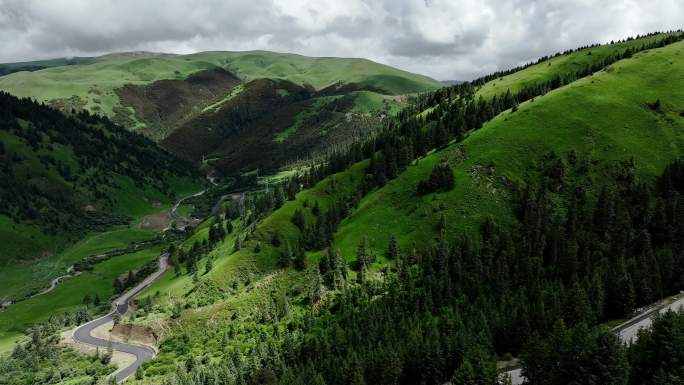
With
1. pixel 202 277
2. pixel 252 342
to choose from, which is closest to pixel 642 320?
pixel 252 342

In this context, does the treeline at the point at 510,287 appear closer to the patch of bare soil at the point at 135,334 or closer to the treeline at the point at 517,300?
the treeline at the point at 517,300

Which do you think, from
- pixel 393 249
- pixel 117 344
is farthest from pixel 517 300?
pixel 117 344

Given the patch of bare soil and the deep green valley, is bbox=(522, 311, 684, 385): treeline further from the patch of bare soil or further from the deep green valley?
the patch of bare soil

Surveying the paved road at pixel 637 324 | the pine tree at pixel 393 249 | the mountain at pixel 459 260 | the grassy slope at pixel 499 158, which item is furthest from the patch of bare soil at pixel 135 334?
the paved road at pixel 637 324

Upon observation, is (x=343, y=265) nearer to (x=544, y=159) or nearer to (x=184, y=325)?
(x=184, y=325)

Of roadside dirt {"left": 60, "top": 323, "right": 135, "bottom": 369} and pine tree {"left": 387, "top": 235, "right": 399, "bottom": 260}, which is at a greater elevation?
pine tree {"left": 387, "top": 235, "right": 399, "bottom": 260}

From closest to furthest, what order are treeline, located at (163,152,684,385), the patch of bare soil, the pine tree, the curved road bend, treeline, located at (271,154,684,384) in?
1. treeline, located at (163,152,684,385)
2. treeline, located at (271,154,684,384)
3. the curved road bend
4. the patch of bare soil
5. the pine tree

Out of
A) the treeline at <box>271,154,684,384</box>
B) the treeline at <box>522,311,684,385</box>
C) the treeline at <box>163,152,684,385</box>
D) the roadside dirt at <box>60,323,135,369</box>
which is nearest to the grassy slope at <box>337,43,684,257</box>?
the treeline at <box>163,152,684,385</box>
